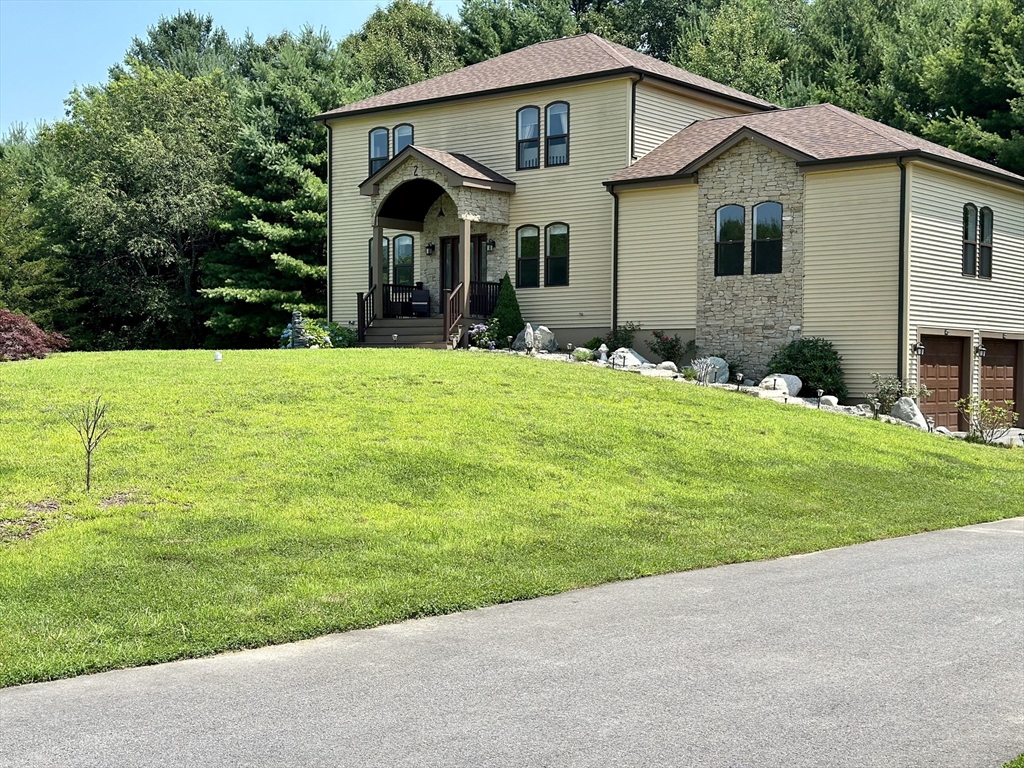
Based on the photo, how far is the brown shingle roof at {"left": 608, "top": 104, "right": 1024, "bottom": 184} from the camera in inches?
990

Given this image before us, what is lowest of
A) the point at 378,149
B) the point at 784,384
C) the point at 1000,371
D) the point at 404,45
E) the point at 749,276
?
the point at 784,384

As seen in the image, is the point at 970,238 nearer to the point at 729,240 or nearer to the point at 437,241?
the point at 729,240

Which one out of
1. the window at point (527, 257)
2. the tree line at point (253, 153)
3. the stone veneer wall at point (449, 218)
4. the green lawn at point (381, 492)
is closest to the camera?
the green lawn at point (381, 492)

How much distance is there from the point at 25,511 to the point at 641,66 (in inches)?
887

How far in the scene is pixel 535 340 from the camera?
92.3 ft

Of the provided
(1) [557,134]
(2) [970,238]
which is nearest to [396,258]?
(1) [557,134]

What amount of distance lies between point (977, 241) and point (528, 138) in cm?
1163

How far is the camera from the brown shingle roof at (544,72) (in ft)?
96.9

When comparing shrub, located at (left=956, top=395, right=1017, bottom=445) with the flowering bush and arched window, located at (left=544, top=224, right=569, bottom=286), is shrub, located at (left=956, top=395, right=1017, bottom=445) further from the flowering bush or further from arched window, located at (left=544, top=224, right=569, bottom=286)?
the flowering bush

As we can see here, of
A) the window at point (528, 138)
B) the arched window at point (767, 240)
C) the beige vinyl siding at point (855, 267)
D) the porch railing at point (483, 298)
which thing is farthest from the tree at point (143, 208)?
the beige vinyl siding at point (855, 267)

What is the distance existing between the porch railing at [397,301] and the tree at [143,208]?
12.5 m

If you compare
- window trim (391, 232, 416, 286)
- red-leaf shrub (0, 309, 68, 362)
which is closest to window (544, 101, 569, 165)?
window trim (391, 232, 416, 286)

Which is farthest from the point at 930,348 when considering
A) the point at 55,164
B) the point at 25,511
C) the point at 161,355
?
the point at 55,164

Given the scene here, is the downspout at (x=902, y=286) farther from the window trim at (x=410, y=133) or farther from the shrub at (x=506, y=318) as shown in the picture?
the window trim at (x=410, y=133)
